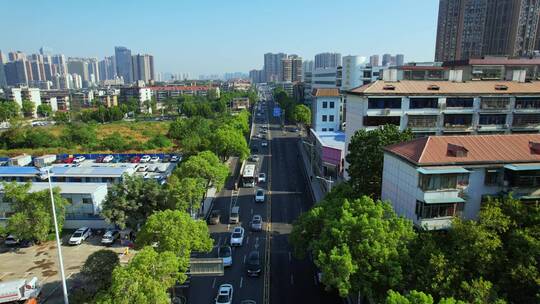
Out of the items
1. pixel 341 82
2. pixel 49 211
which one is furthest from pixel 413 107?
pixel 341 82

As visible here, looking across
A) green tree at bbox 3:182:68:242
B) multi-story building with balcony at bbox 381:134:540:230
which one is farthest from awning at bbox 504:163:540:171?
green tree at bbox 3:182:68:242

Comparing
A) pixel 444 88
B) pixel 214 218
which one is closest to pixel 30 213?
pixel 214 218

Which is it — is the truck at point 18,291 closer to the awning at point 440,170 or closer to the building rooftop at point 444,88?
the awning at point 440,170

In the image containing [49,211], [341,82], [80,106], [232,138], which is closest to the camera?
[49,211]

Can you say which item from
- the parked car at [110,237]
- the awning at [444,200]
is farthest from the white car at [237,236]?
the awning at [444,200]

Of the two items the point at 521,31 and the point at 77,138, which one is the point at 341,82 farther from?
the point at 77,138
